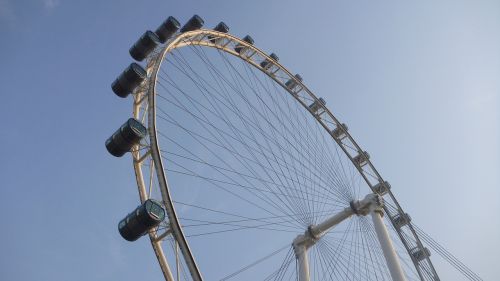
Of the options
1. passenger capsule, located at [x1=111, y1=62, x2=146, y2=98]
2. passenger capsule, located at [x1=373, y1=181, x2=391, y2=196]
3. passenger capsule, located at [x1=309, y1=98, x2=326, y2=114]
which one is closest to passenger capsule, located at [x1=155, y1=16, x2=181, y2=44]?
passenger capsule, located at [x1=111, y1=62, x2=146, y2=98]

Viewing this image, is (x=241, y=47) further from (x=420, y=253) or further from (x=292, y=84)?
(x=420, y=253)

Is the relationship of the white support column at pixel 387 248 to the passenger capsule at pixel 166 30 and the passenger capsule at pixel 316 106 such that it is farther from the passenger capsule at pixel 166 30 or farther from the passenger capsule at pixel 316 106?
the passenger capsule at pixel 166 30

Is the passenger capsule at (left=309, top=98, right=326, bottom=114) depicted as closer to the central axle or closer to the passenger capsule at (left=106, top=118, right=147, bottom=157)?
the central axle

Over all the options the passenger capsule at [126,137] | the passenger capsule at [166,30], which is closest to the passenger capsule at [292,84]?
the passenger capsule at [166,30]

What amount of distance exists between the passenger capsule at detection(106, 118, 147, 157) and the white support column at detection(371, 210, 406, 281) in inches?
346

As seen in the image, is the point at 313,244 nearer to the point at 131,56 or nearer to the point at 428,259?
the point at 428,259

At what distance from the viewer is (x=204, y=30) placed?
18.9 meters

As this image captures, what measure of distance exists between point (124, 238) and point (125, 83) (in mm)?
6163

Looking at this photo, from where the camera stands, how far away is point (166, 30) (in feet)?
63.0

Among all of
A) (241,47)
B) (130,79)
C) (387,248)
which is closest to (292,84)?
(241,47)

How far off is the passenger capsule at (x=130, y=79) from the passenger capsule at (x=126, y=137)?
2594 millimetres

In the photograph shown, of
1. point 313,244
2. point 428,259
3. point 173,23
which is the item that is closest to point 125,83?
point 173,23

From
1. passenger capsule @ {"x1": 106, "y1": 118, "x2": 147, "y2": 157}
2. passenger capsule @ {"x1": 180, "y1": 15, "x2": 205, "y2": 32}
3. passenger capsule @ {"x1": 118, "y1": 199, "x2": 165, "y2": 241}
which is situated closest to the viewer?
passenger capsule @ {"x1": 118, "y1": 199, "x2": 165, "y2": 241}

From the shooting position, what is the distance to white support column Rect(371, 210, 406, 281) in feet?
47.8
